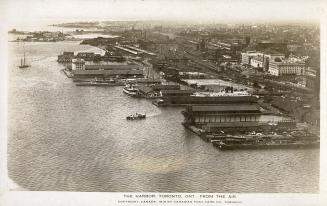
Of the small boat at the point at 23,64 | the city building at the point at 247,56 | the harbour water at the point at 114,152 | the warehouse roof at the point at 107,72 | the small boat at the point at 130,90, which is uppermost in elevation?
the city building at the point at 247,56

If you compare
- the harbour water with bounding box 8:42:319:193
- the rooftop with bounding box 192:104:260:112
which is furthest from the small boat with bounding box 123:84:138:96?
the rooftop with bounding box 192:104:260:112

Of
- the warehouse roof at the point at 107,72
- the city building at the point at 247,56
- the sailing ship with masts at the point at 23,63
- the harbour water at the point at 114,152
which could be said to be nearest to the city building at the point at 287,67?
the city building at the point at 247,56

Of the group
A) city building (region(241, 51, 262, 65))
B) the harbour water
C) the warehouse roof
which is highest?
city building (region(241, 51, 262, 65))

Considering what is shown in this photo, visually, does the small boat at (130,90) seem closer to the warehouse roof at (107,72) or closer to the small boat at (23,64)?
the warehouse roof at (107,72)

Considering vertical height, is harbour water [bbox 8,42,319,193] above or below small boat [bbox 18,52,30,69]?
below

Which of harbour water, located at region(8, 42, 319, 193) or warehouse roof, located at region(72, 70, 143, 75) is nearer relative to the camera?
harbour water, located at region(8, 42, 319, 193)

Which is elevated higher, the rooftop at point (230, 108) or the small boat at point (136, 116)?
the rooftop at point (230, 108)

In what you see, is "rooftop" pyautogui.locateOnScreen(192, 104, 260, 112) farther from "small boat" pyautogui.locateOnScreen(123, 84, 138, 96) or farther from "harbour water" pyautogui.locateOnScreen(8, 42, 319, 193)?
"small boat" pyautogui.locateOnScreen(123, 84, 138, 96)

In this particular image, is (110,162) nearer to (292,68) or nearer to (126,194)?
(126,194)
